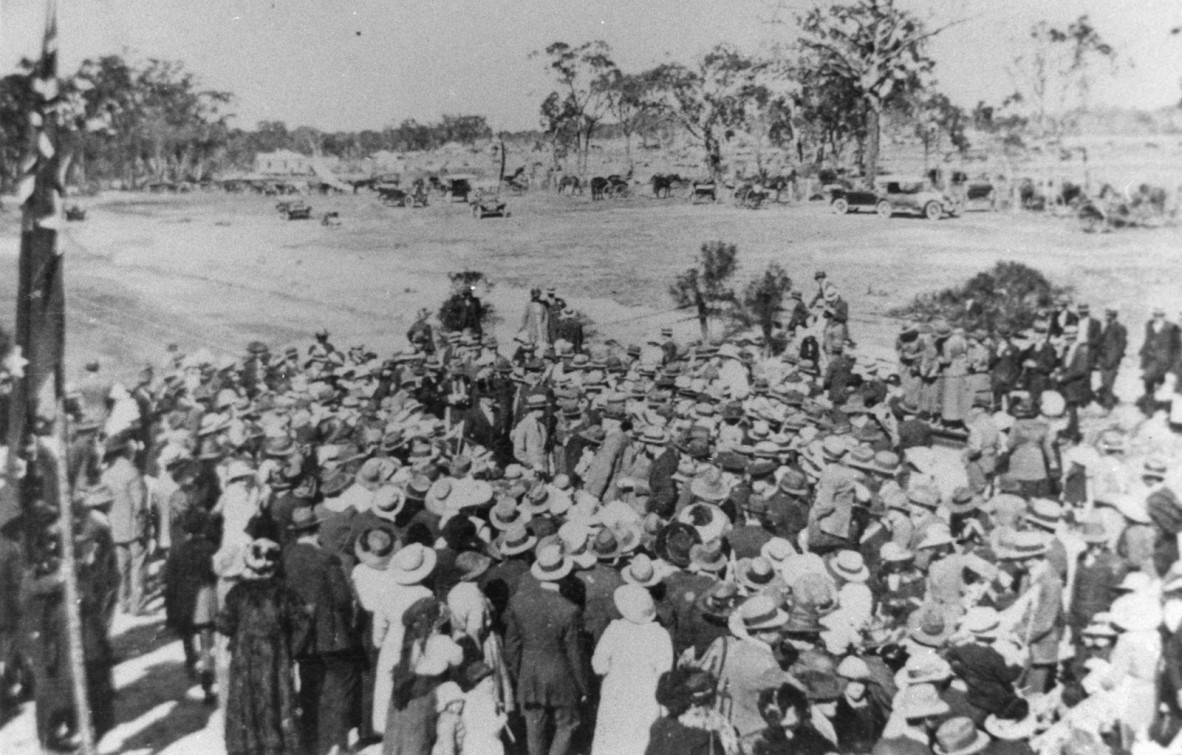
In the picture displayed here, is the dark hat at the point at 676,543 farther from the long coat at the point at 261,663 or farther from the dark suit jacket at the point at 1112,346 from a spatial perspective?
the dark suit jacket at the point at 1112,346

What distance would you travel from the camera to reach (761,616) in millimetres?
4578

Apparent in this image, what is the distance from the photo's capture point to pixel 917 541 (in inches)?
217

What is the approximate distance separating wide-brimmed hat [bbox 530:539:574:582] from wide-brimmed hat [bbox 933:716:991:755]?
2099mm

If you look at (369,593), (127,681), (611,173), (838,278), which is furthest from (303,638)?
(838,278)

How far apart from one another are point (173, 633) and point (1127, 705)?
6.15 meters

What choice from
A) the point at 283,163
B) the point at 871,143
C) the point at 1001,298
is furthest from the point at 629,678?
the point at 871,143

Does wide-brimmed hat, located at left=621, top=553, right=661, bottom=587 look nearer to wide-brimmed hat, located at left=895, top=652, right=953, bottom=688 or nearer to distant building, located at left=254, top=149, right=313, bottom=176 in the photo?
wide-brimmed hat, located at left=895, top=652, right=953, bottom=688

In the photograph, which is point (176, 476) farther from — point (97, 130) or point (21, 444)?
point (97, 130)

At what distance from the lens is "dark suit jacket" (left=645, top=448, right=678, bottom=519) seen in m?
6.41

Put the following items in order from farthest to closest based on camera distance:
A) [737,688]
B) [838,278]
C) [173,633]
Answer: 1. [838,278]
2. [173,633]
3. [737,688]

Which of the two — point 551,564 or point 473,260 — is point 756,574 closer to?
point 551,564

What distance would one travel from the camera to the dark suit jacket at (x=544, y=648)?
4.80m

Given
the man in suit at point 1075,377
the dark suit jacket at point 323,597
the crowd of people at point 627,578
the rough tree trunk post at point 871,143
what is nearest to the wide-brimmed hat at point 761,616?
the crowd of people at point 627,578

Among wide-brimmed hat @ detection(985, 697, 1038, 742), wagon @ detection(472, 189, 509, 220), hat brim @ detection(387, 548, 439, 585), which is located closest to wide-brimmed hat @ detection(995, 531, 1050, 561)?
wide-brimmed hat @ detection(985, 697, 1038, 742)
